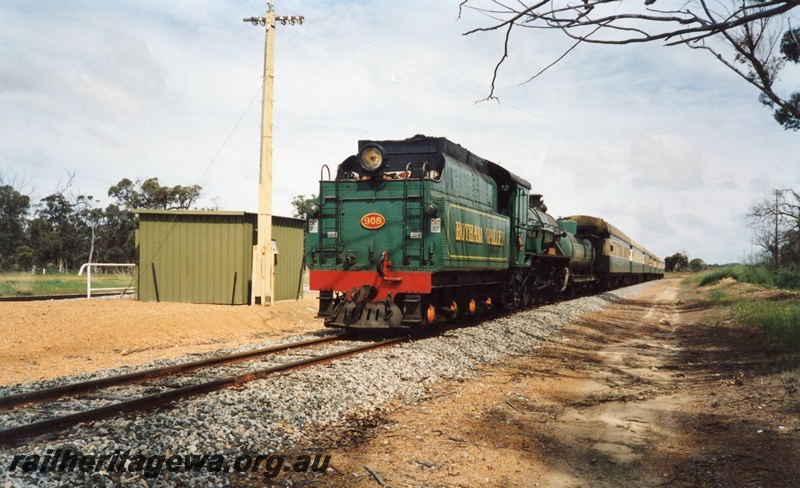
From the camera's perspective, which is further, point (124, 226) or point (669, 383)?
point (124, 226)

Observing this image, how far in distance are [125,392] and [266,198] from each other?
10346mm

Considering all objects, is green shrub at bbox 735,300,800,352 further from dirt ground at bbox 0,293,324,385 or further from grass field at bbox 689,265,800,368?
dirt ground at bbox 0,293,324,385

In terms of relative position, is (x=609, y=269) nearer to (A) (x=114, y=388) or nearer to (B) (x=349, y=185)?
(B) (x=349, y=185)

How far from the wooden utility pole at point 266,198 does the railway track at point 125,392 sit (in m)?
7.82

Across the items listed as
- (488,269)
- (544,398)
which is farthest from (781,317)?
(544,398)

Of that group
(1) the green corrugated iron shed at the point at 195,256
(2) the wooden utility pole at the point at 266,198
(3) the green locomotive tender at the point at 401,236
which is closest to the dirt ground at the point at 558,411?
(3) the green locomotive tender at the point at 401,236

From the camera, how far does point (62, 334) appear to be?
1157cm

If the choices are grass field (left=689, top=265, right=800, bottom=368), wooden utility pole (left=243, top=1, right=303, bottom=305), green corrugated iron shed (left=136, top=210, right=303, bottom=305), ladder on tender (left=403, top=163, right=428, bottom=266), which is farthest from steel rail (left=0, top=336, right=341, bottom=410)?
green corrugated iron shed (left=136, top=210, right=303, bottom=305)

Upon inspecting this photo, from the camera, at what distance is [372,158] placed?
433 inches

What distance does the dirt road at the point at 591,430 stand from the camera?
4.70 m

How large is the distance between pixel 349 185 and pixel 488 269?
430 centimetres

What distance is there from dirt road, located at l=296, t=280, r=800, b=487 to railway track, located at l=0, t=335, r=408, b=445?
1796 mm

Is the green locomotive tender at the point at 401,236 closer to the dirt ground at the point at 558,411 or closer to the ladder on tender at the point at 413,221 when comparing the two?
the ladder on tender at the point at 413,221

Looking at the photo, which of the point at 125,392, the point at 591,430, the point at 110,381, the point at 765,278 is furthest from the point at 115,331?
the point at 765,278
